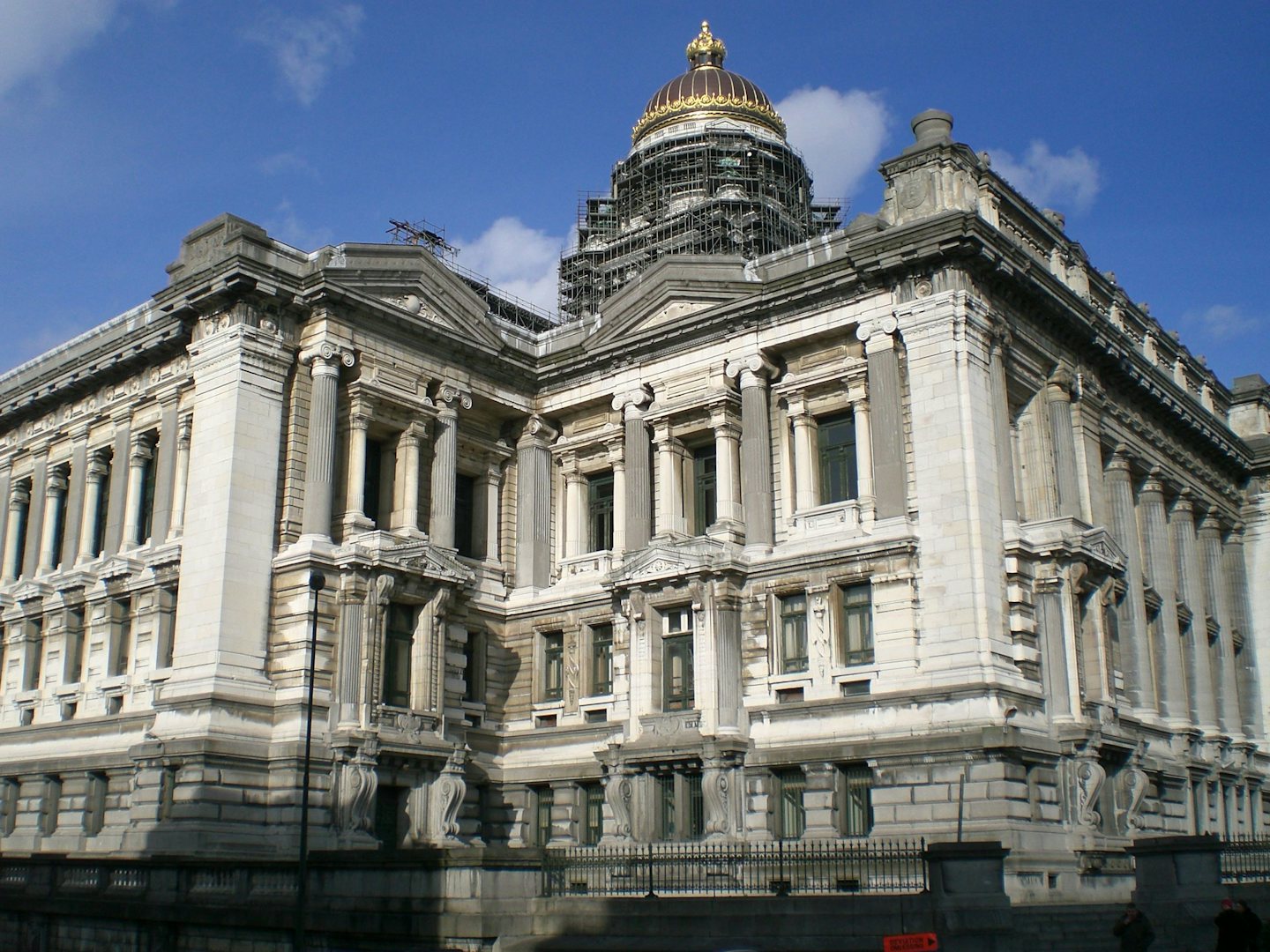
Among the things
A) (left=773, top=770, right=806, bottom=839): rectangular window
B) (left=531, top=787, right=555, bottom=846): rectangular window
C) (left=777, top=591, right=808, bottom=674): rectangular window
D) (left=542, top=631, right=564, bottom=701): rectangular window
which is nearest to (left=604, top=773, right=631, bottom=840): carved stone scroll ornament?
(left=531, top=787, right=555, bottom=846): rectangular window

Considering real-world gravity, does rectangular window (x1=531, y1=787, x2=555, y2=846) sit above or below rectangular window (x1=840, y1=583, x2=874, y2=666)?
below

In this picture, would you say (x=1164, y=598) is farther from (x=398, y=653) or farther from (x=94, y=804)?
(x=94, y=804)

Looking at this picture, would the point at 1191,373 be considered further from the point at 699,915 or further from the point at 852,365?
the point at 699,915

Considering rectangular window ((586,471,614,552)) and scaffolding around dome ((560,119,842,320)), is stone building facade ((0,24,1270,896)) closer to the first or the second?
rectangular window ((586,471,614,552))

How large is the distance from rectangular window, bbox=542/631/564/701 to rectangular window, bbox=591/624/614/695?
1275 mm

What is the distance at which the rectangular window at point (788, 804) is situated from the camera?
3488cm

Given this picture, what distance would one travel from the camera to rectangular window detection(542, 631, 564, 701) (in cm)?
4175

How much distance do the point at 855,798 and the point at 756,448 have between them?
10196 mm

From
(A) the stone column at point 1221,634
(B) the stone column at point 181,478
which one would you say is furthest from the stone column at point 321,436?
(A) the stone column at point 1221,634

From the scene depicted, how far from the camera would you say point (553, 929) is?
24.3m

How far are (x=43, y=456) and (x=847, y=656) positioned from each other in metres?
28.8

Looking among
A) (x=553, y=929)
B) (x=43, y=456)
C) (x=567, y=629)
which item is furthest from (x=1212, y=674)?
(x=43, y=456)

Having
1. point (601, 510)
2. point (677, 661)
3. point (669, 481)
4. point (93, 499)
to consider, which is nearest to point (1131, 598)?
point (677, 661)

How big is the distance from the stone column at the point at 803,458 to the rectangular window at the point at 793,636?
261 centimetres
